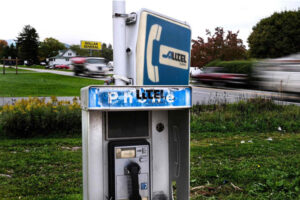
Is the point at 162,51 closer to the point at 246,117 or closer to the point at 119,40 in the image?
the point at 119,40

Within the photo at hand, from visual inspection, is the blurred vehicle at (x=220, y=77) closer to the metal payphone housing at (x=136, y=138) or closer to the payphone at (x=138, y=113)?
the payphone at (x=138, y=113)

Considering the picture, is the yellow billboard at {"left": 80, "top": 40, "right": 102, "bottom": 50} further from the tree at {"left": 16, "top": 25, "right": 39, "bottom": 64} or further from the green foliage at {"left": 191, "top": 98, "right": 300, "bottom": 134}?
the green foliage at {"left": 191, "top": 98, "right": 300, "bottom": 134}

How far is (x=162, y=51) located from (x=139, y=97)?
19.5 inches

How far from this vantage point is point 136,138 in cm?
254

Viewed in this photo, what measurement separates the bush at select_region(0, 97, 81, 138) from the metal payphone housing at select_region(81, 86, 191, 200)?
5.62m

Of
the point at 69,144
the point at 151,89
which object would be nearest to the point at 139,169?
the point at 151,89

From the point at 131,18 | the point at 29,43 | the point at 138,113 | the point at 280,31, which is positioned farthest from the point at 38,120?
the point at 280,31

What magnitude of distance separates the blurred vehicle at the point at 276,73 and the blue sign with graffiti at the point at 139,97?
0.57 m

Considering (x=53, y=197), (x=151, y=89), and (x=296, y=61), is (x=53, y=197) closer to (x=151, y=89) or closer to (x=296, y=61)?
(x=151, y=89)

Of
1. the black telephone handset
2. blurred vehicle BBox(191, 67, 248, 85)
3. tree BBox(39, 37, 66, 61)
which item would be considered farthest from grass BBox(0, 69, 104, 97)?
the black telephone handset

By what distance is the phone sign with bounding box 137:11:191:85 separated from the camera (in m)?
2.43

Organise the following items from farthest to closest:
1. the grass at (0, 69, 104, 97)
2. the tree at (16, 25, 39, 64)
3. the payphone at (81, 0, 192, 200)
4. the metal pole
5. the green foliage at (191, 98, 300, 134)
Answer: the grass at (0, 69, 104, 97)
the green foliage at (191, 98, 300, 134)
the tree at (16, 25, 39, 64)
the metal pole
the payphone at (81, 0, 192, 200)

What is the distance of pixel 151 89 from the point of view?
224 centimetres

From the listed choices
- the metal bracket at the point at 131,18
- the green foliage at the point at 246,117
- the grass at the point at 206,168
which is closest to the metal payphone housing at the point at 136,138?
the metal bracket at the point at 131,18
